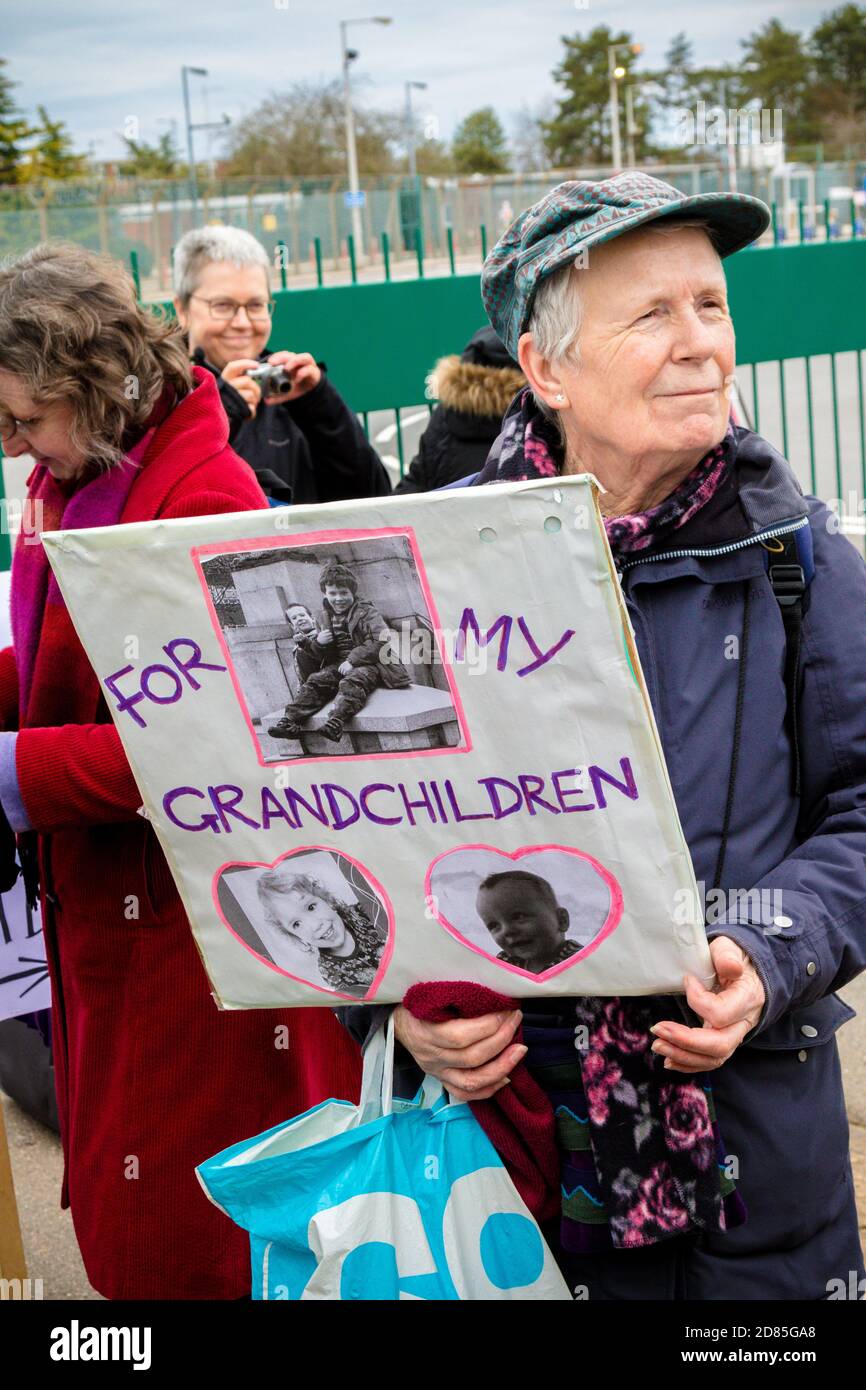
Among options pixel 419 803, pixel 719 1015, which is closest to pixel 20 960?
pixel 419 803

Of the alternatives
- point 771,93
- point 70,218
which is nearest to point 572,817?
point 70,218

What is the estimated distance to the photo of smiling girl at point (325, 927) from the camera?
1453 mm

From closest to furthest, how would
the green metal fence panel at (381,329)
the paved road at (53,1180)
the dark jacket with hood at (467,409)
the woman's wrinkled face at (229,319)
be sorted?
the paved road at (53,1180), the dark jacket with hood at (467,409), the woman's wrinkled face at (229,319), the green metal fence panel at (381,329)

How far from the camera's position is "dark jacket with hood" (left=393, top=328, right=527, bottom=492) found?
3.82 metres

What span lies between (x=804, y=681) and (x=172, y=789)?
2.32 feet

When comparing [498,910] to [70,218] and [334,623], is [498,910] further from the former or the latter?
[70,218]

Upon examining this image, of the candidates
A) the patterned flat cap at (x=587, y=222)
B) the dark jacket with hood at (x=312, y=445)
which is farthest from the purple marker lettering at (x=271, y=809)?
the dark jacket with hood at (x=312, y=445)

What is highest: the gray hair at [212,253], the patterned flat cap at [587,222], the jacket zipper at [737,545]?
the gray hair at [212,253]

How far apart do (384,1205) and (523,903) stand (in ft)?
Result: 1.38

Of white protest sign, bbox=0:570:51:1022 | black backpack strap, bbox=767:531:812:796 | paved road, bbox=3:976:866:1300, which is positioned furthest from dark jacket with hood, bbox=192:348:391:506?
black backpack strap, bbox=767:531:812:796

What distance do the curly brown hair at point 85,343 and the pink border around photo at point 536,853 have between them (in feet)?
3.79

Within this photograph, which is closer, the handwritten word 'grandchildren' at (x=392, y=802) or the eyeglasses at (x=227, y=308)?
the handwritten word 'grandchildren' at (x=392, y=802)

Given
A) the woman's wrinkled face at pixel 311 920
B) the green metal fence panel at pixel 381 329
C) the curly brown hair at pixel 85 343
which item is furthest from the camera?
the green metal fence panel at pixel 381 329

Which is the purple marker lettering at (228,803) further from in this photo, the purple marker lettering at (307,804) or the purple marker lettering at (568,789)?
the purple marker lettering at (568,789)
